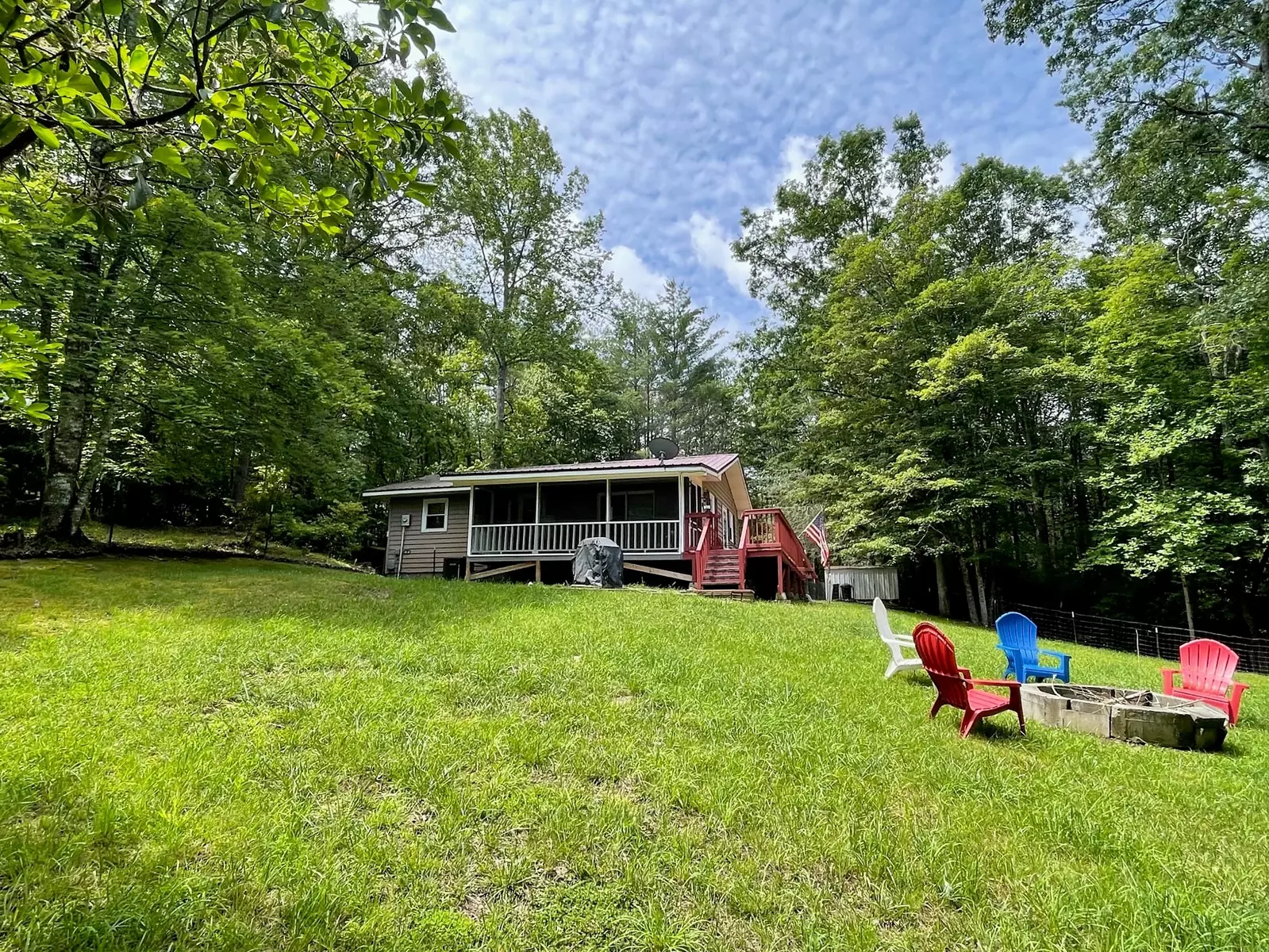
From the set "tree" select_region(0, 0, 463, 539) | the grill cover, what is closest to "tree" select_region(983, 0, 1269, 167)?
the grill cover

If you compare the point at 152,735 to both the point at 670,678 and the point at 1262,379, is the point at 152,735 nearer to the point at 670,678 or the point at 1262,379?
the point at 670,678

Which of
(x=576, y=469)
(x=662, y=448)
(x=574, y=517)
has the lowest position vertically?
(x=574, y=517)

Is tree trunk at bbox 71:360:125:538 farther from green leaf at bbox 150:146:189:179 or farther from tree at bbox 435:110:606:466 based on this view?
tree at bbox 435:110:606:466

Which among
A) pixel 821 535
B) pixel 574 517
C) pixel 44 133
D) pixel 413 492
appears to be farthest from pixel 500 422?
pixel 44 133

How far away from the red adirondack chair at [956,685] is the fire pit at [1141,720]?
2.73 feet

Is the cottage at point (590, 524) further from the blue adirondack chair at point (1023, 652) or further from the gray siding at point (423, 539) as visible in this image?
the blue adirondack chair at point (1023, 652)

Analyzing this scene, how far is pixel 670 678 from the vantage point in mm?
5605

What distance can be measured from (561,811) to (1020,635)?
694 centimetres

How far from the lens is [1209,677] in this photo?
6523 millimetres

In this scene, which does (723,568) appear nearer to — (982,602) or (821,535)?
(821,535)

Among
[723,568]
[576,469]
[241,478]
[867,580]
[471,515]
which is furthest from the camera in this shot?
[867,580]

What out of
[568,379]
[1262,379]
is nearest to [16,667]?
[1262,379]

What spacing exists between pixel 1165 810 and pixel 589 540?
1191 centimetres

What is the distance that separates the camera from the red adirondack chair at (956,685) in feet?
15.5
